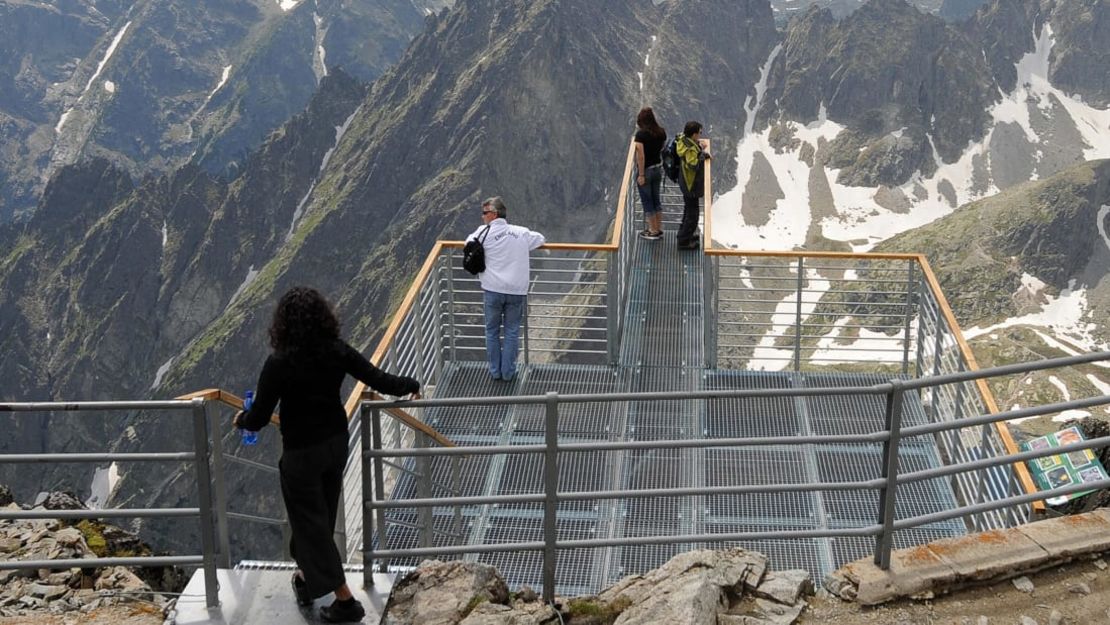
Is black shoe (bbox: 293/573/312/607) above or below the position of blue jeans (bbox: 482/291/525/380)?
below

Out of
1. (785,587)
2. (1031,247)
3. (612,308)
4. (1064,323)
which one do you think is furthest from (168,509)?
(1031,247)

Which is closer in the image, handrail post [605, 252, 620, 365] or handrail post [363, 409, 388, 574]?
handrail post [363, 409, 388, 574]

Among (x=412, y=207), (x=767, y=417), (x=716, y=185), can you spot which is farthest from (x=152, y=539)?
(x=716, y=185)

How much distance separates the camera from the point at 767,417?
34.6 ft

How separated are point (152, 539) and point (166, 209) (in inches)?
3850

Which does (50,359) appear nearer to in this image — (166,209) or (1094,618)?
(166,209)

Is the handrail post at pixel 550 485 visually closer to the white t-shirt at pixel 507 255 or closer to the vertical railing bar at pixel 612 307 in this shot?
the white t-shirt at pixel 507 255

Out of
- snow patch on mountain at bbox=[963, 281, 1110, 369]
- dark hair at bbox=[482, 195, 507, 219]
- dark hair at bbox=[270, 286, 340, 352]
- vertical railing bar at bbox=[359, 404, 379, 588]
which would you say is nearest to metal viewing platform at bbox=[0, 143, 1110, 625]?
vertical railing bar at bbox=[359, 404, 379, 588]

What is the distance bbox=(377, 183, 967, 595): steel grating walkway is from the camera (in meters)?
8.40

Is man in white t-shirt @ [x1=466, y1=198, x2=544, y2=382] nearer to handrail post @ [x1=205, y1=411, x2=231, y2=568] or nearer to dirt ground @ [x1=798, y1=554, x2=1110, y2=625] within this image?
handrail post @ [x1=205, y1=411, x2=231, y2=568]

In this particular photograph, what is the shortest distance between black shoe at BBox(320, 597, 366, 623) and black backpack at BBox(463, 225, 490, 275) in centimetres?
517

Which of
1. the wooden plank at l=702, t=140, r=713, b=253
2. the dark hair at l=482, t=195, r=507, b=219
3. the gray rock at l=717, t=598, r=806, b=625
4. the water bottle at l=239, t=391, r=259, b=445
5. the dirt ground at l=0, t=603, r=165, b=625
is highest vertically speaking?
the wooden plank at l=702, t=140, r=713, b=253

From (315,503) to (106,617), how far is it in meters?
1.42

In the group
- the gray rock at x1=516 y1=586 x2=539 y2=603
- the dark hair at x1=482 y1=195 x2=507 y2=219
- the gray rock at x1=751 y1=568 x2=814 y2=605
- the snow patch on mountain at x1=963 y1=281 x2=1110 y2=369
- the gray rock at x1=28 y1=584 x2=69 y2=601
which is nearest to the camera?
the gray rock at x1=751 y1=568 x2=814 y2=605
